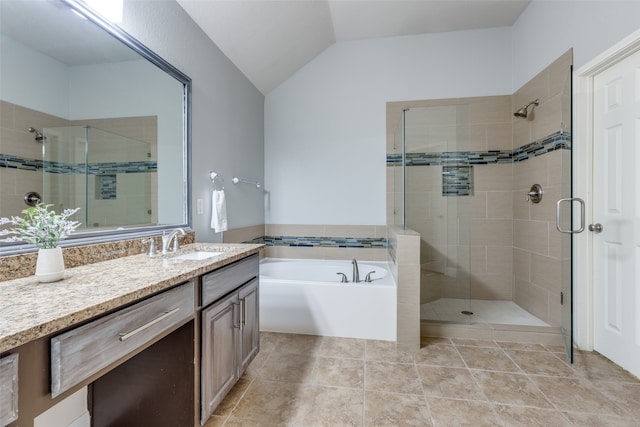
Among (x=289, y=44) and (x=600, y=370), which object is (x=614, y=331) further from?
(x=289, y=44)

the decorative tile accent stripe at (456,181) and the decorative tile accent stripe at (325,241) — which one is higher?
the decorative tile accent stripe at (456,181)

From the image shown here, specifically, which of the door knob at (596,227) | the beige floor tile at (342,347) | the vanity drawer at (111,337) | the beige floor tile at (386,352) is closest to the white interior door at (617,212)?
the door knob at (596,227)

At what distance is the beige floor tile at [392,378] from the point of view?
165cm

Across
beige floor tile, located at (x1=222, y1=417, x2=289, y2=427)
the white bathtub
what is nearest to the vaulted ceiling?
the white bathtub

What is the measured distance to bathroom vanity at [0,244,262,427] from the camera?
2.09 feet

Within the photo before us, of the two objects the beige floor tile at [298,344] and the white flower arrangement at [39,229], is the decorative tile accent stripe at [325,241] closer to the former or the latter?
the beige floor tile at [298,344]

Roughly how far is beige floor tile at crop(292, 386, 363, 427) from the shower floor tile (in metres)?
1.07

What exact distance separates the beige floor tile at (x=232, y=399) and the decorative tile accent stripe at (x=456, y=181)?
7.29 ft

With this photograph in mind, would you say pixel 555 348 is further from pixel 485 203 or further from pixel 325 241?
pixel 325 241

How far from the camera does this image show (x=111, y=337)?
32.3 inches

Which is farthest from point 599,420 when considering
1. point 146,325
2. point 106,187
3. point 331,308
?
point 106,187

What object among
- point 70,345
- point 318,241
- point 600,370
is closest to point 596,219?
point 600,370

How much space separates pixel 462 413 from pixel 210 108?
2534 mm

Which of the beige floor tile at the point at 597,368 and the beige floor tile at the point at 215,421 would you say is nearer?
the beige floor tile at the point at 215,421
